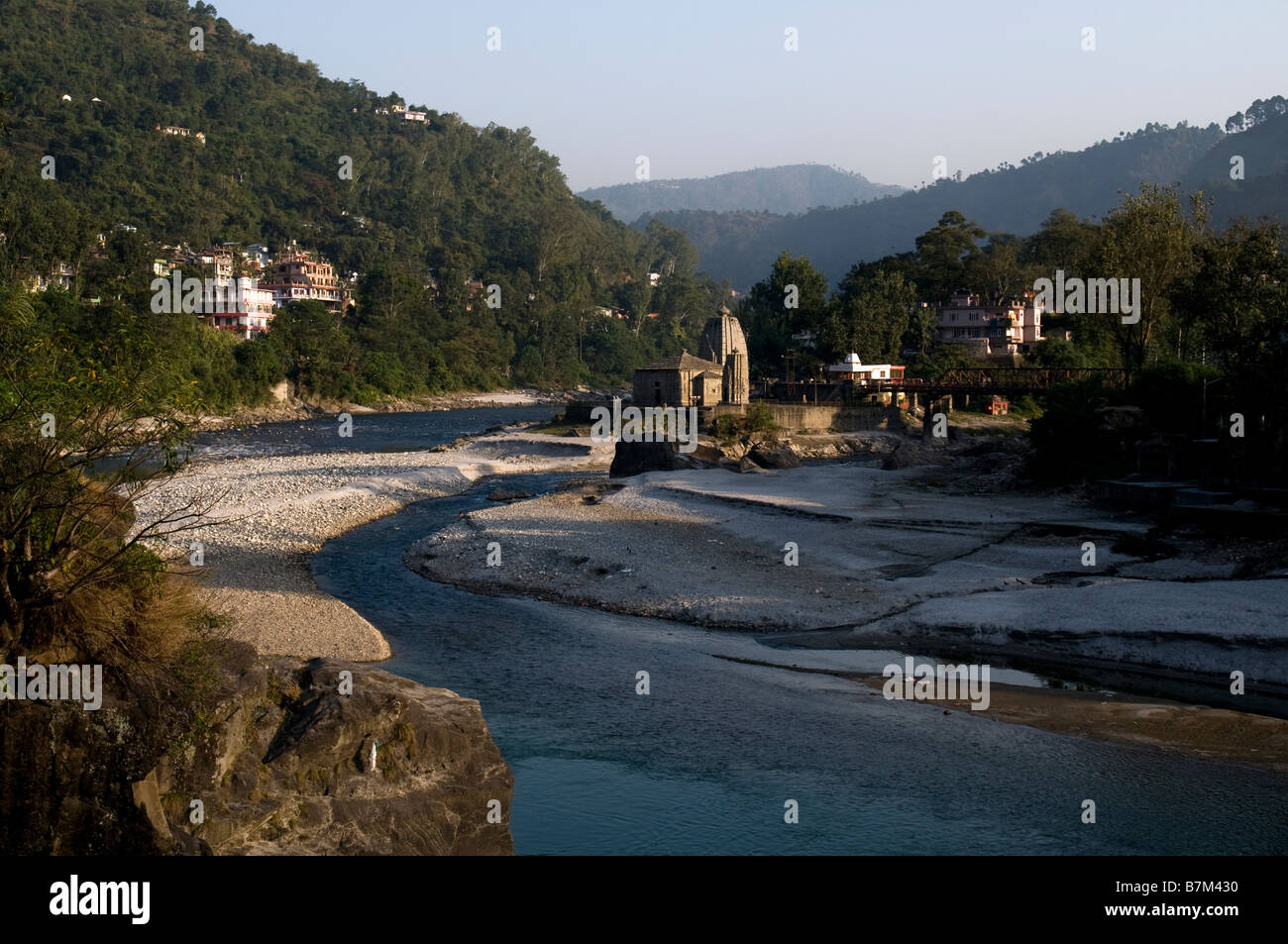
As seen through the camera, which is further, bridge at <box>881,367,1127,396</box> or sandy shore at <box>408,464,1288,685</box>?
bridge at <box>881,367,1127,396</box>

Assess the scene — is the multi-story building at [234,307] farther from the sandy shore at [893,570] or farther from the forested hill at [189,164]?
the sandy shore at [893,570]

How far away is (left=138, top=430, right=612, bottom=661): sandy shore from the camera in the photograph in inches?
918

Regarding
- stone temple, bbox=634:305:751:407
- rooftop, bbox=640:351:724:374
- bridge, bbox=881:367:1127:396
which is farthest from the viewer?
bridge, bbox=881:367:1127:396

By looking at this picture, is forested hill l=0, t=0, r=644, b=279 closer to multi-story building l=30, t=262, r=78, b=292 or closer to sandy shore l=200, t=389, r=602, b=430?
multi-story building l=30, t=262, r=78, b=292

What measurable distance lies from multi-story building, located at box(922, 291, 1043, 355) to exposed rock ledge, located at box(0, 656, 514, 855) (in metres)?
85.5

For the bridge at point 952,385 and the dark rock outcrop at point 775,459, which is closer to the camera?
the dark rock outcrop at point 775,459

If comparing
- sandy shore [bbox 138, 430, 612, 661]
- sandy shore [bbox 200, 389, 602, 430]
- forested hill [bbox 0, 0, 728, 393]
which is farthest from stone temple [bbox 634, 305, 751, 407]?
forested hill [bbox 0, 0, 728, 393]

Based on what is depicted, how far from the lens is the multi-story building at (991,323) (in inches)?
3750

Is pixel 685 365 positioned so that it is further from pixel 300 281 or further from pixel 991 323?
pixel 300 281

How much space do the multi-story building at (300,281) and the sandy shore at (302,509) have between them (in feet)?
200
